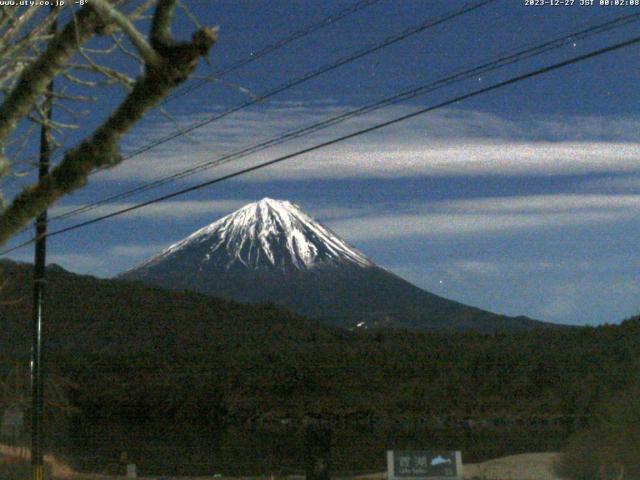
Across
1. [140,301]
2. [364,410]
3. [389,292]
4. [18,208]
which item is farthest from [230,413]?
[389,292]

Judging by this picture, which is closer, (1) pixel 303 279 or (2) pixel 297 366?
(2) pixel 297 366

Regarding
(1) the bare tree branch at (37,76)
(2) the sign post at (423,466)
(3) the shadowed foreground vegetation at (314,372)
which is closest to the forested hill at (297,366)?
(3) the shadowed foreground vegetation at (314,372)

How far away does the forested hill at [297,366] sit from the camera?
1922 inches

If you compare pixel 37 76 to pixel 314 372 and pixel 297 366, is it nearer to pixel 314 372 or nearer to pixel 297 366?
pixel 297 366

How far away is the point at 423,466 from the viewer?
59.3 feet

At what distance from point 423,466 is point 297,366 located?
38.9m

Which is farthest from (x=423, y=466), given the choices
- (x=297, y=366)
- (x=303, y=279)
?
(x=303, y=279)

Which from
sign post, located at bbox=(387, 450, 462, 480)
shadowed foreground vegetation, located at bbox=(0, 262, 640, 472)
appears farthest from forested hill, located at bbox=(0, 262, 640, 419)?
sign post, located at bbox=(387, 450, 462, 480)

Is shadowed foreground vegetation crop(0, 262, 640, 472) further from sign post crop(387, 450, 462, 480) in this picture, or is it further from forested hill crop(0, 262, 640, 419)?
sign post crop(387, 450, 462, 480)

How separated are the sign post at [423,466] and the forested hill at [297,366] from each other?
80.4 feet

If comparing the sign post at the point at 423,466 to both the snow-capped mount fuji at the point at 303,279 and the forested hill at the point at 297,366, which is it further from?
the snow-capped mount fuji at the point at 303,279

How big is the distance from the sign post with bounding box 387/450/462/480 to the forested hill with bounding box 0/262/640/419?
24503 millimetres

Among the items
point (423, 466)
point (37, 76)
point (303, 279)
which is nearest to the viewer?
point (37, 76)

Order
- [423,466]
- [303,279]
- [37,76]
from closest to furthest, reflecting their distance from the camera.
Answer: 1. [37,76]
2. [423,466]
3. [303,279]
